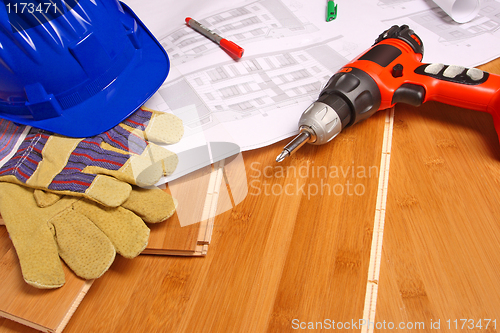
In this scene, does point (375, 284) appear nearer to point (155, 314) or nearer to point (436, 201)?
point (436, 201)

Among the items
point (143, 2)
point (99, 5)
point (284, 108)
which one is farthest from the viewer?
point (143, 2)

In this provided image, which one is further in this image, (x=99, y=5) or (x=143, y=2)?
(x=143, y=2)

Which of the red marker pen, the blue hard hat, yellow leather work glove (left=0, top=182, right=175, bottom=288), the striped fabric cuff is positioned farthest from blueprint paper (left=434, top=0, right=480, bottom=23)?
the striped fabric cuff

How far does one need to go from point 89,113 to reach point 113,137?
0.22ft

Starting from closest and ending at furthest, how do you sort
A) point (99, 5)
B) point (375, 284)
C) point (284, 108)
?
1. point (375, 284)
2. point (99, 5)
3. point (284, 108)

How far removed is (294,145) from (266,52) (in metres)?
0.39

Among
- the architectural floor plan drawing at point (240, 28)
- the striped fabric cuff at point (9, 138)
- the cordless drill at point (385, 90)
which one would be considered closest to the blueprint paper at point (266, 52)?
the architectural floor plan drawing at point (240, 28)

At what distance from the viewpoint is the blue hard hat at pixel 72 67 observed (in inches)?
23.2

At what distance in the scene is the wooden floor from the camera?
514 millimetres

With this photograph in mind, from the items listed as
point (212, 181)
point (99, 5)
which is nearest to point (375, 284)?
point (212, 181)

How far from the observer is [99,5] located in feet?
2.16

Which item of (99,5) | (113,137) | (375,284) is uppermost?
(99,5)

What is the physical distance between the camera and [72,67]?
0.64 meters

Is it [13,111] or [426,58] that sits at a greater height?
[13,111]
